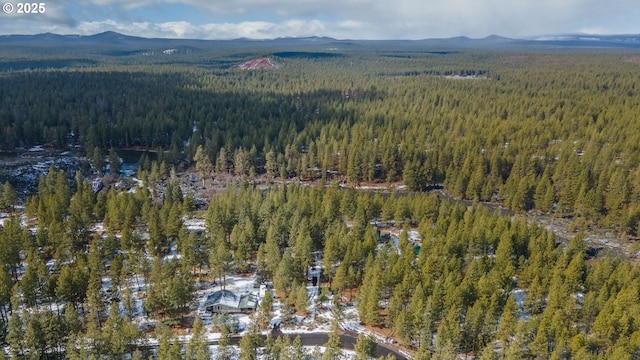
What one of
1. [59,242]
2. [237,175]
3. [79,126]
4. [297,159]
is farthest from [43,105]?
[59,242]

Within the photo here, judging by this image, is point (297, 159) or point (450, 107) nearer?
point (297, 159)

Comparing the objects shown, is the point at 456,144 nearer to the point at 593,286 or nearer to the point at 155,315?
the point at 593,286

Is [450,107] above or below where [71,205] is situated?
above

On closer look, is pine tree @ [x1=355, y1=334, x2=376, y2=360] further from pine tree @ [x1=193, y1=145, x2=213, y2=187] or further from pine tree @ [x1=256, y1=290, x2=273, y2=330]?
pine tree @ [x1=193, y1=145, x2=213, y2=187]

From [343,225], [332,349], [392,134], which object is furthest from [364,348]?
[392,134]

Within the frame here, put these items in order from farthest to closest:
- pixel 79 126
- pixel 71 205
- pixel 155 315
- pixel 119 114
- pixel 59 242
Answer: pixel 119 114
pixel 79 126
pixel 71 205
pixel 59 242
pixel 155 315

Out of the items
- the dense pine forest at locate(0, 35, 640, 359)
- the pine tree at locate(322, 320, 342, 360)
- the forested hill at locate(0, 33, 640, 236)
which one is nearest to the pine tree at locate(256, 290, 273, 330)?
the dense pine forest at locate(0, 35, 640, 359)
